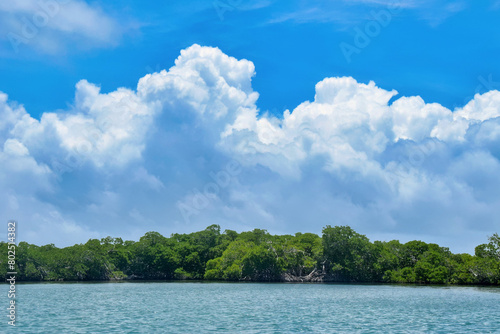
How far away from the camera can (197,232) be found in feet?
339

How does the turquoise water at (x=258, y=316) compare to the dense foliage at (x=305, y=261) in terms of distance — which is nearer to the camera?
the turquoise water at (x=258, y=316)

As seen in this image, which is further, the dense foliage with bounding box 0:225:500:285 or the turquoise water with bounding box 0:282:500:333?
the dense foliage with bounding box 0:225:500:285

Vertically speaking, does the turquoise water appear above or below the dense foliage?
below

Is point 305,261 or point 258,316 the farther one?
point 305,261

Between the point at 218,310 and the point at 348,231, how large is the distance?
5042 cm

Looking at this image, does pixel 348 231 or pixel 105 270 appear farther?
pixel 105 270

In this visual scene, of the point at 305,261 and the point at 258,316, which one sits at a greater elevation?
the point at 305,261

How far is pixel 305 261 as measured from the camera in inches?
3364

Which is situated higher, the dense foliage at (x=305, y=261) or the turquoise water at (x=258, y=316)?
the dense foliage at (x=305, y=261)

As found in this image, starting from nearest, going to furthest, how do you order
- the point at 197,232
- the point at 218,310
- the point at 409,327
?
the point at 409,327 → the point at 218,310 → the point at 197,232

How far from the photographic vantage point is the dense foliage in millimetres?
78812

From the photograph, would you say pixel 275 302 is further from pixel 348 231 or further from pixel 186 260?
pixel 186 260

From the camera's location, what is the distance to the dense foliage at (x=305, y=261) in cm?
7881

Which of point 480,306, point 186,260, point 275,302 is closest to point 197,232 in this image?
point 186,260
